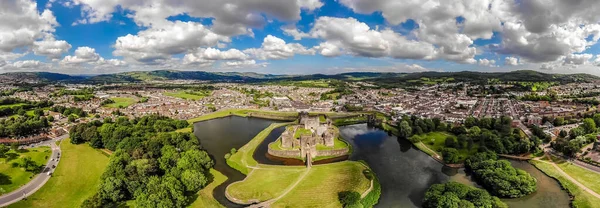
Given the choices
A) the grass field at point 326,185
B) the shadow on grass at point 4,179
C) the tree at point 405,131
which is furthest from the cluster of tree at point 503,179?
the shadow on grass at point 4,179

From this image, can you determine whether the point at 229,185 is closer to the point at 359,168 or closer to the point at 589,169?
the point at 359,168

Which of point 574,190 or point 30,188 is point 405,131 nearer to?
point 574,190

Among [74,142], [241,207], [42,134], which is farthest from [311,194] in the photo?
[42,134]

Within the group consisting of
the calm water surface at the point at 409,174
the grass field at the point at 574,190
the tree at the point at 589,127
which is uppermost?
the tree at the point at 589,127

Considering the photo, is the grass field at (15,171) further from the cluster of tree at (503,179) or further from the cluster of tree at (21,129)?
the cluster of tree at (503,179)

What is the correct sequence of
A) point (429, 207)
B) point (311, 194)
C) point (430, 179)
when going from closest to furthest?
1. point (429, 207)
2. point (311, 194)
3. point (430, 179)

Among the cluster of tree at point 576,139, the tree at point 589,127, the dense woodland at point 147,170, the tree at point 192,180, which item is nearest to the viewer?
the dense woodland at point 147,170
